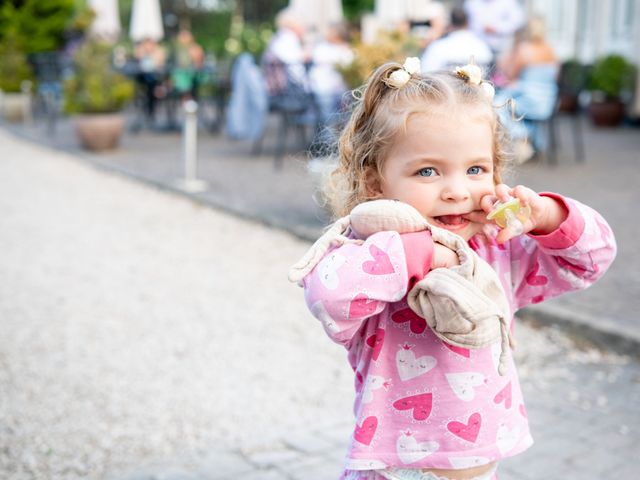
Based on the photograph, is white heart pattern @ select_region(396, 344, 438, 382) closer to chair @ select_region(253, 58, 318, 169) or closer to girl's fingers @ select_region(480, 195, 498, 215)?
girl's fingers @ select_region(480, 195, 498, 215)

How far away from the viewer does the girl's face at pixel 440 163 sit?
1.50 m

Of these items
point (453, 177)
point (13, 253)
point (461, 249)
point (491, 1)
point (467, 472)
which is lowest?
point (13, 253)

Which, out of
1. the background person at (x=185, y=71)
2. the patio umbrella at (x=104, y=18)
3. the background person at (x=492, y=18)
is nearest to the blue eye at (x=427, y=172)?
the background person at (x=492, y=18)

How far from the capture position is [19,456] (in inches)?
121

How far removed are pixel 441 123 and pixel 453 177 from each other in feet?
0.34

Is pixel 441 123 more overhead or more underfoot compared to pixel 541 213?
more overhead

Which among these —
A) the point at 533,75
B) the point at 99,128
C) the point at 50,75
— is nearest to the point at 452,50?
the point at 533,75

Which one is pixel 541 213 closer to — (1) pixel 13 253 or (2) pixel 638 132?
(1) pixel 13 253

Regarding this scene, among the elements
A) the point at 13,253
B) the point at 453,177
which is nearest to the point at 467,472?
the point at 453,177

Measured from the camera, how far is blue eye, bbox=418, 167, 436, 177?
151 centimetres

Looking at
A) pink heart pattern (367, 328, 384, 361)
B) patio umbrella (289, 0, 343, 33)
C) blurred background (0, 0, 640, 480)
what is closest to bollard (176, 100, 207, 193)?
blurred background (0, 0, 640, 480)

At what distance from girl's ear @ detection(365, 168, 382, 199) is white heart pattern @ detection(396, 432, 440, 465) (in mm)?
486

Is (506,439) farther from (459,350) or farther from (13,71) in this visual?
(13,71)

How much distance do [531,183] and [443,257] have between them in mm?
7047
